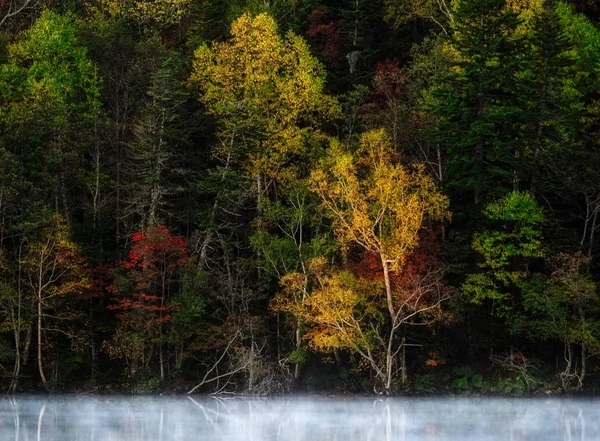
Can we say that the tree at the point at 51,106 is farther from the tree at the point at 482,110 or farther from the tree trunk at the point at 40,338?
the tree at the point at 482,110

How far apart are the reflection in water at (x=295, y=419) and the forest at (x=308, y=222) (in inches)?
93.8

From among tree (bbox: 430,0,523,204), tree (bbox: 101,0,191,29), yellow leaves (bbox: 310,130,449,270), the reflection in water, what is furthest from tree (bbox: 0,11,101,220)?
tree (bbox: 430,0,523,204)

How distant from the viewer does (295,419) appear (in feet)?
105

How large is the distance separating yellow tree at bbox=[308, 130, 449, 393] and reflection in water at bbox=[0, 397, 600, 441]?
3.28 metres

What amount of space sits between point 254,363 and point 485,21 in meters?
19.8

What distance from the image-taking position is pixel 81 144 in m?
43.8

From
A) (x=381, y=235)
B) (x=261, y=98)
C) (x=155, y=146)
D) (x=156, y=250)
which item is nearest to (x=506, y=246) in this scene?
(x=381, y=235)

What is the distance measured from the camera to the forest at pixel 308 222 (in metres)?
38.8

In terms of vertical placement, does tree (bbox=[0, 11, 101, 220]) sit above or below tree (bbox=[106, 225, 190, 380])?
above

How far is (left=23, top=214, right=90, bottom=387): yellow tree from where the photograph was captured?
39.2 metres

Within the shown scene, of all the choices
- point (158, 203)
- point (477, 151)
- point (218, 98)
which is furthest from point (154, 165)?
point (477, 151)

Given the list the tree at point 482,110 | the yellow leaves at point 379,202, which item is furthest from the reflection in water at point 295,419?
the tree at point 482,110

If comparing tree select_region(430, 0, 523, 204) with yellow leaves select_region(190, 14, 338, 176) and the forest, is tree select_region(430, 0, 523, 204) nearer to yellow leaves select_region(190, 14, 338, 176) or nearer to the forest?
the forest

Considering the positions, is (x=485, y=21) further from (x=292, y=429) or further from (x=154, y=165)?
(x=292, y=429)
